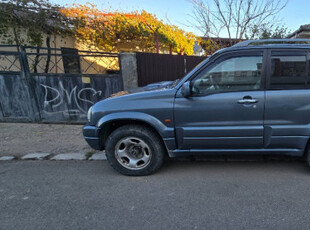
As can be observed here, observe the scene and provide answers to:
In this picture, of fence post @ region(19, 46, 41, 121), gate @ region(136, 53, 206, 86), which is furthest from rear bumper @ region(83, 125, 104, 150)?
fence post @ region(19, 46, 41, 121)

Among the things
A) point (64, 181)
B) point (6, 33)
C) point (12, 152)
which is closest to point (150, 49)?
point (6, 33)

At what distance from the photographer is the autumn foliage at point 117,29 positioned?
780 cm

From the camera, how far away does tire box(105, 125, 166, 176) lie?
2.89 metres

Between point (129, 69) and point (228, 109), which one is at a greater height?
point (129, 69)

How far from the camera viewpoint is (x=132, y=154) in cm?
302

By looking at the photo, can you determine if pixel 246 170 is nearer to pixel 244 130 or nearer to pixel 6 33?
pixel 244 130

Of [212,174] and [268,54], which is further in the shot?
[212,174]

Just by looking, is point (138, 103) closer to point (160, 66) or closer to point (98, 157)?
point (98, 157)

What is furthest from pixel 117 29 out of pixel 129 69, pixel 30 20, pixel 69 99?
pixel 69 99

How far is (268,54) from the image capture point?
264 cm

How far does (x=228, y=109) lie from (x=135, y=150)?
1.48 m

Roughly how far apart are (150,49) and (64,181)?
815cm

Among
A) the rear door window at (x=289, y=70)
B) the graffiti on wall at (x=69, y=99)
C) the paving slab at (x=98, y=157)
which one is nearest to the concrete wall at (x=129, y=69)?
the graffiti on wall at (x=69, y=99)

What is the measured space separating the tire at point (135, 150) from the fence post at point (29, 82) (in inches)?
158
